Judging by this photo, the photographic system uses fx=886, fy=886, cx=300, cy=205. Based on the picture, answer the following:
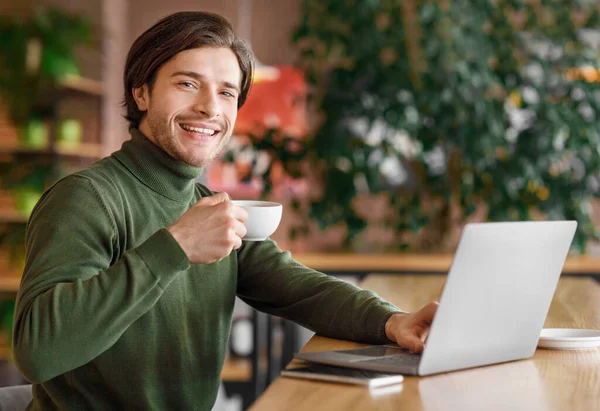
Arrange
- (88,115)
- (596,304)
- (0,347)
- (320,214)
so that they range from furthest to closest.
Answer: (88,115)
(0,347)
(320,214)
(596,304)

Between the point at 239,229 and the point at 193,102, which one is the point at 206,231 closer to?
the point at 239,229

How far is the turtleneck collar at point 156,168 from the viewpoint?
157 cm

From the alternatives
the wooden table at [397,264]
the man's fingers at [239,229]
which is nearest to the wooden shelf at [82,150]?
the wooden table at [397,264]

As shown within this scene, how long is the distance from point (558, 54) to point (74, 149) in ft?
9.76

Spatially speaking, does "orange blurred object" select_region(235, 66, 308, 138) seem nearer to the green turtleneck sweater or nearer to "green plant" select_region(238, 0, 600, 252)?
"green plant" select_region(238, 0, 600, 252)

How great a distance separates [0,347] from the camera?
17.1 ft

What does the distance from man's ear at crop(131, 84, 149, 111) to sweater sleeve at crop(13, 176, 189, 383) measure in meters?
0.38

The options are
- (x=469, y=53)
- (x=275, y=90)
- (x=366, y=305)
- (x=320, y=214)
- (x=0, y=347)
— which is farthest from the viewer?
(x=275, y=90)

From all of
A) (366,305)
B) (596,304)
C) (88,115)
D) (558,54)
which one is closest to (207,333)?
(366,305)

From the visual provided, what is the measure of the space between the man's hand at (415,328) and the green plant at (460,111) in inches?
98.0

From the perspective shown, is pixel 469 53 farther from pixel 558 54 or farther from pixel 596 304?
pixel 596 304

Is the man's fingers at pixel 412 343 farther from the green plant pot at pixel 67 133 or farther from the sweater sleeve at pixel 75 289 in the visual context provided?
the green plant pot at pixel 67 133

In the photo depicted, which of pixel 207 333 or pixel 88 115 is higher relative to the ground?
pixel 207 333

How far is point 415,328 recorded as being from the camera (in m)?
1.37
